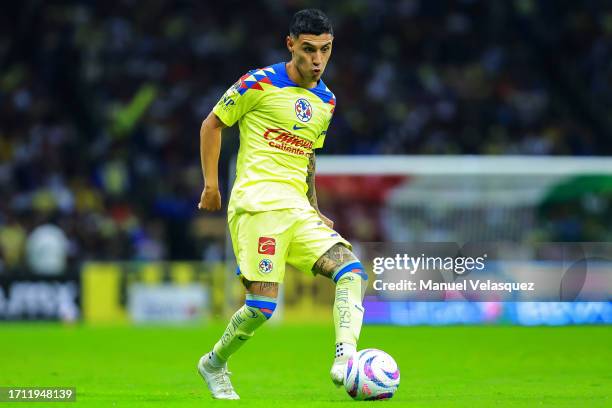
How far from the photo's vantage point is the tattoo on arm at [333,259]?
26.3ft

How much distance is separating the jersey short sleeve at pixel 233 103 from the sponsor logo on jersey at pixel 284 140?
224 millimetres

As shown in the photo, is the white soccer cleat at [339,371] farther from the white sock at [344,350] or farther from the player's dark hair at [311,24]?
the player's dark hair at [311,24]

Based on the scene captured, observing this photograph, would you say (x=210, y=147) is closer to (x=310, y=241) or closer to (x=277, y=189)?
(x=277, y=189)

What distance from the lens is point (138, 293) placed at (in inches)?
825

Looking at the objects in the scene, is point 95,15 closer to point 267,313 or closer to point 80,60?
point 80,60

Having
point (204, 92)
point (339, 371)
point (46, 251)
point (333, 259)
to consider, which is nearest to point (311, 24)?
point (333, 259)

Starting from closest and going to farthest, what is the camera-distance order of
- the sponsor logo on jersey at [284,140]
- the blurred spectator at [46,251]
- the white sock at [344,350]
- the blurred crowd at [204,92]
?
the white sock at [344,350] → the sponsor logo on jersey at [284,140] → the blurred spectator at [46,251] → the blurred crowd at [204,92]

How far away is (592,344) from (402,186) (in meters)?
7.36

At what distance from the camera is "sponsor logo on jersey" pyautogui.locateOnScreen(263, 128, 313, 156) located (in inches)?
324

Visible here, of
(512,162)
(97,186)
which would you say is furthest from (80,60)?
(512,162)

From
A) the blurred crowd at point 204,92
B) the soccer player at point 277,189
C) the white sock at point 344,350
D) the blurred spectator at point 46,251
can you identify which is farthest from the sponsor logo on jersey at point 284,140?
the blurred crowd at point 204,92

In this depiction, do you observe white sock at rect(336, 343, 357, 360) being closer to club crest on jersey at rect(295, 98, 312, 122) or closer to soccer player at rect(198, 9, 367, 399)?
soccer player at rect(198, 9, 367, 399)

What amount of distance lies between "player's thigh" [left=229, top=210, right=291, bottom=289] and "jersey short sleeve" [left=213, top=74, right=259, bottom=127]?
639mm

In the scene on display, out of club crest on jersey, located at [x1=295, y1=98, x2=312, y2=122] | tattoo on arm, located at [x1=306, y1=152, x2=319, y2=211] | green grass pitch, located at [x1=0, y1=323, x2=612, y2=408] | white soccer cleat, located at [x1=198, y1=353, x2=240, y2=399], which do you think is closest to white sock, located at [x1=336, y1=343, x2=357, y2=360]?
green grass pitch, located at [x1=0, y1=323, x2=612, y2=408]
